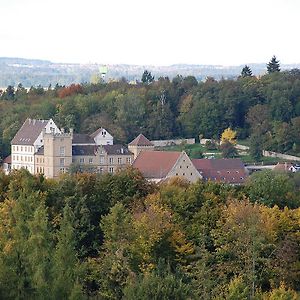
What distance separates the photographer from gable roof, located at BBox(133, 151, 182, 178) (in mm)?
60281

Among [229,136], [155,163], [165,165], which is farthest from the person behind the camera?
[229,136]

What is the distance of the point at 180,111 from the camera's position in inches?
3374

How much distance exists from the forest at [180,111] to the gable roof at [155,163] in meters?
14.3

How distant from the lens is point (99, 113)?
82.9 m

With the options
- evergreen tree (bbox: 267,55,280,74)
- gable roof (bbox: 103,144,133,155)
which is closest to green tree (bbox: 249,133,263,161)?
gable roof (bbox: 103,144,133,155)

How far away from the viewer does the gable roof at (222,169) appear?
6425cm

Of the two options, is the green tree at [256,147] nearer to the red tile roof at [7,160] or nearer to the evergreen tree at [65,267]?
the red tile roof at [7,160]

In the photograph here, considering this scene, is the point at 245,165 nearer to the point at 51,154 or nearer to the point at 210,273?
the point at 51,154

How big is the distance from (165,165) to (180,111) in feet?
81.5

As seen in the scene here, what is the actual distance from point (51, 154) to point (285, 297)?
1572 inches

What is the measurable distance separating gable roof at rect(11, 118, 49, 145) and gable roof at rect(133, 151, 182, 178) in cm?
916

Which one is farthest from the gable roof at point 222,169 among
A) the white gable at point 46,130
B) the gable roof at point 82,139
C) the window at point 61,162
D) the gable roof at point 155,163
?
the white gable at point 46,130

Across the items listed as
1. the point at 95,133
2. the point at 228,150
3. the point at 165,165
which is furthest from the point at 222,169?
the point at 95,133

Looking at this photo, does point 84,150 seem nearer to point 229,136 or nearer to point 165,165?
point 165,165
